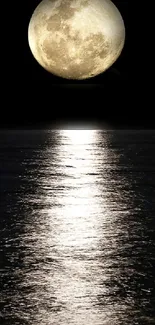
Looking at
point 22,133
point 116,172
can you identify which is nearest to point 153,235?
point 116,172

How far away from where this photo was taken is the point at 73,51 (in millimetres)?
37719

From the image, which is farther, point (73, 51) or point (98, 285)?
point (73, 51)

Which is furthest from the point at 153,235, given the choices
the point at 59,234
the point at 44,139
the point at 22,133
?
the point at 22,133

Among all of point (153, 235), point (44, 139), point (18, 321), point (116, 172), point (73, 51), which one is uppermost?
point (73, 51)

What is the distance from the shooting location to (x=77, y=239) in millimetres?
9055

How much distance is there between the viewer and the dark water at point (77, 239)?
6.68 metres

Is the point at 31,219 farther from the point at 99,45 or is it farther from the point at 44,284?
the point at 99,45

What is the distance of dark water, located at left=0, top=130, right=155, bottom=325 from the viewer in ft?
21.9

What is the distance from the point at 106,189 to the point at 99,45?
26.4 m

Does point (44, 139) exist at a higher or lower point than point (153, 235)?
higher

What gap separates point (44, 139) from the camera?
21344 mm

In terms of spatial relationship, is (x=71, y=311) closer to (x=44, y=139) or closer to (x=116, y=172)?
(x=116, y=172)

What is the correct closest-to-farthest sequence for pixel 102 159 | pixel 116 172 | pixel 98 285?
pixel 98 285 → pixel 116 172 → pixel 102 159

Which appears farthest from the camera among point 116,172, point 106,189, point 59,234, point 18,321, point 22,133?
point 22,133
